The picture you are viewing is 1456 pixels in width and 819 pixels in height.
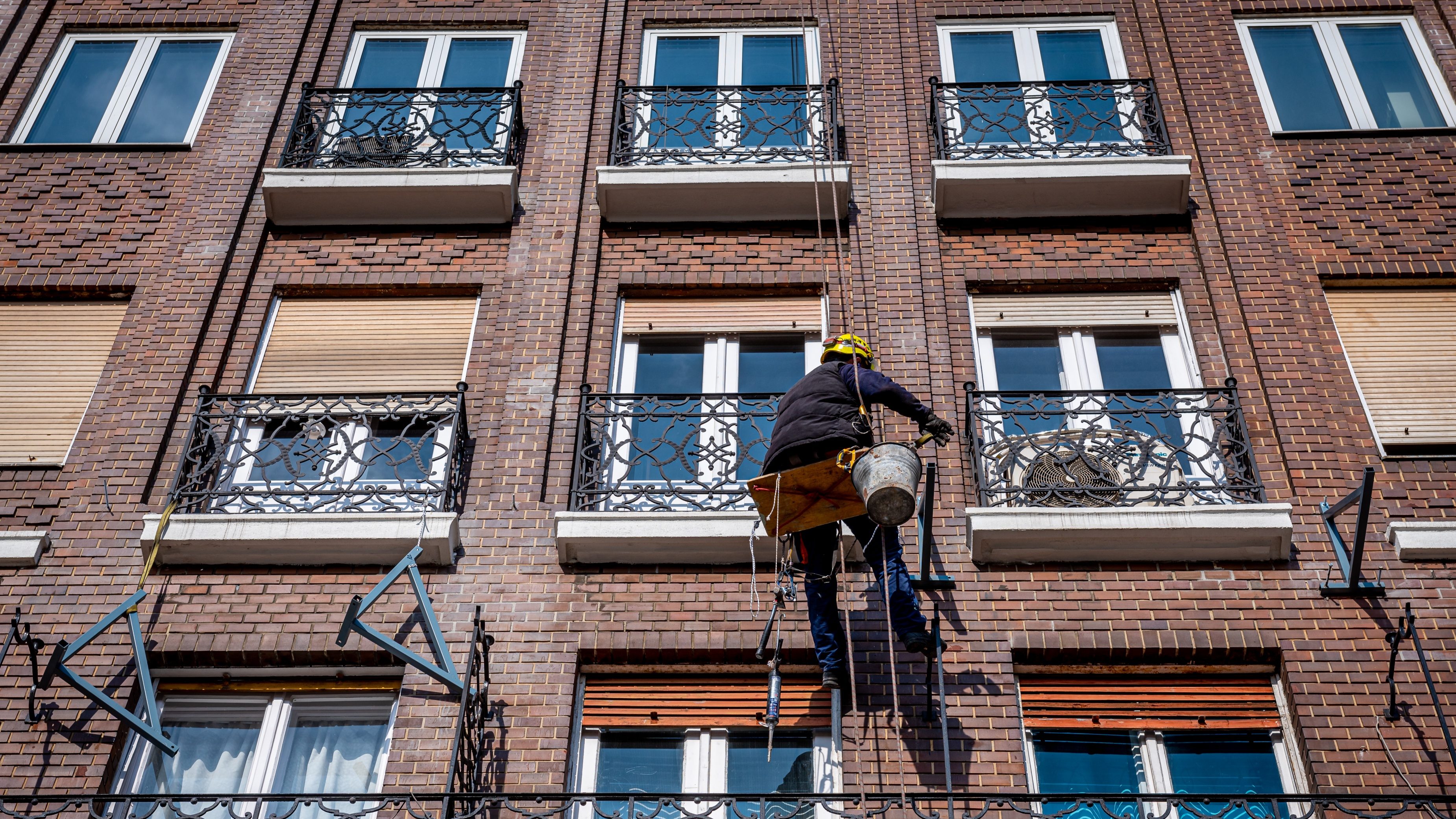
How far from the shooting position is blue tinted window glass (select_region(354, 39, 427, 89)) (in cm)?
1328

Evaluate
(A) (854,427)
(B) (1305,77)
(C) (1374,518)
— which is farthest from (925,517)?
(B) (1305,77)

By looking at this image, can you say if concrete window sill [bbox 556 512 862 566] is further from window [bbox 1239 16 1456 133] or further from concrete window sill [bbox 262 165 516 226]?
window [bbox 1239 16 1456 133]

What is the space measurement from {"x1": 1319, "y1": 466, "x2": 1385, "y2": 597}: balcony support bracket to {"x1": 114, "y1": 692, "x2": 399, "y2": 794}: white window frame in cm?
606

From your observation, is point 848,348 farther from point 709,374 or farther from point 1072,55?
point 1072,55

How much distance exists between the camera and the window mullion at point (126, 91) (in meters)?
12.7

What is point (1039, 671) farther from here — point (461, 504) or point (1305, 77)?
point (1305, 77)

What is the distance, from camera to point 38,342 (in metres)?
11.0

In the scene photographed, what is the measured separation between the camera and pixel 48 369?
1087 cm

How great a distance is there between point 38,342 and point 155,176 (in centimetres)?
189

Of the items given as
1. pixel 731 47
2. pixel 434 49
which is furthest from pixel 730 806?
pixel 434 49

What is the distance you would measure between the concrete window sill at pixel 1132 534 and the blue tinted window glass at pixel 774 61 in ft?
18.0

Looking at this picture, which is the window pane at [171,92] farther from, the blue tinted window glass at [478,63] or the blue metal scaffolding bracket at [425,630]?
the blue metal scaffolding bracket at [425,630]

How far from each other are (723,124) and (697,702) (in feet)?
17.8

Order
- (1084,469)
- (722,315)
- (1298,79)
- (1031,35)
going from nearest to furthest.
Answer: (1084,469), (722,315), (1298,79), (1031,35)
